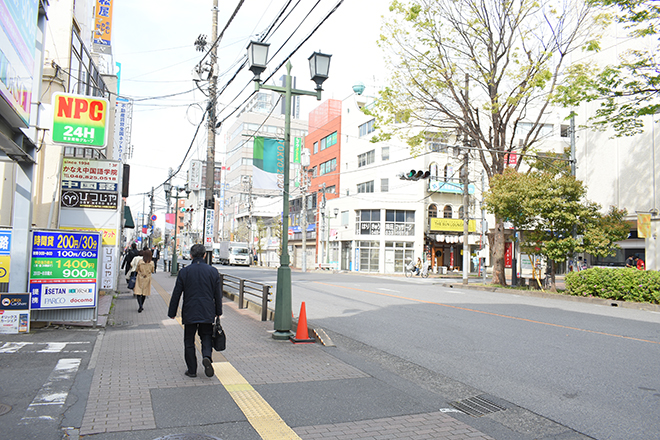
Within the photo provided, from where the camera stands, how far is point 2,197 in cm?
1295

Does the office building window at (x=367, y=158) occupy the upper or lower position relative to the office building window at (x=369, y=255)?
upper

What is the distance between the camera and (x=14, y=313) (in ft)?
30.0

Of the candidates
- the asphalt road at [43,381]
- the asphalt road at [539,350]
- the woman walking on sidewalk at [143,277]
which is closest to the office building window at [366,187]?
the asphalt road at [539,350]

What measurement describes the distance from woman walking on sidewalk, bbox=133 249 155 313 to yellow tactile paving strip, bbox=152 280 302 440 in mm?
7055

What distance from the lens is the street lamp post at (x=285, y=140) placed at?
30.3ft

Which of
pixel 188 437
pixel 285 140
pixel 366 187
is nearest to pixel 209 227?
pixel 285 140

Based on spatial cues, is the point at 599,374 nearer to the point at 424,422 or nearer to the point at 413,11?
the point at 424,422

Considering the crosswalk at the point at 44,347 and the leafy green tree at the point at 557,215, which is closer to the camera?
the crosswalk at the point at 44,347

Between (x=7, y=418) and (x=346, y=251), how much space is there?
43431 millimetres

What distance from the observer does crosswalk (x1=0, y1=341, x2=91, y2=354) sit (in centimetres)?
776

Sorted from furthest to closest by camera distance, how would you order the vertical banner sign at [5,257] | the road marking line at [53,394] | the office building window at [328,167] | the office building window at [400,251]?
the office building window at [328,167] → the office building window at [400,251] → the vertical banner sign at [5,257] → the road marking line at [53,394]

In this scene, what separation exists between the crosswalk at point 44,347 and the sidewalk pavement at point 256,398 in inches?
11.0

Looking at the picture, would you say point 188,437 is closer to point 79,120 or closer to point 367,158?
point 79,120

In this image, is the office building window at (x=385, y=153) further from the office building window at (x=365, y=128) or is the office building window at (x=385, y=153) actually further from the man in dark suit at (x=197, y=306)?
the man in dark suit at (x=197, y=306)
